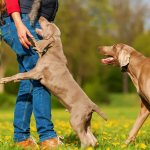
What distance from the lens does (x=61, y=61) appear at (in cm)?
639

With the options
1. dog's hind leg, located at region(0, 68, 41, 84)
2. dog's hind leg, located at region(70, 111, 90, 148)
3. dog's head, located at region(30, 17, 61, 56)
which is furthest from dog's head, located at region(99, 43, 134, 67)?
dog's hind leg, located at region(70, 111, 90, 148)

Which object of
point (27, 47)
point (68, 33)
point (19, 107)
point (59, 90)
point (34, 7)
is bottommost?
point (68, 33)

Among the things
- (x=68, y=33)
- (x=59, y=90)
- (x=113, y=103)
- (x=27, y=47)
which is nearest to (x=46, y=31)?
(x=27, y=47)

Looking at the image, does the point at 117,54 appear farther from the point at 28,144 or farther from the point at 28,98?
the point at 28,144

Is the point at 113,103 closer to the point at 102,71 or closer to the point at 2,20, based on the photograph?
the point at 102,71

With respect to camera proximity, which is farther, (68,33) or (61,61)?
(68,33)

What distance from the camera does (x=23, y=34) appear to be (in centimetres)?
624

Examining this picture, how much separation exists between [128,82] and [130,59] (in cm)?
5560

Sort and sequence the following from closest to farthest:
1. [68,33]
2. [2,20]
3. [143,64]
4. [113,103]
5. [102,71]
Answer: [2,20]
[143,64]
[113,103]
[68,33]
[102,71]

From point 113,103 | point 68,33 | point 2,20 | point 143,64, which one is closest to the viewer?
point 2,20

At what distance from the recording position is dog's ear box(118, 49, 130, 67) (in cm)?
744

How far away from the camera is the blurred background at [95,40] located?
48.5 meters

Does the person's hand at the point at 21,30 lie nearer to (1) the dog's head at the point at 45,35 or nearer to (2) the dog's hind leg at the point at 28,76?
(1) the dog's head at the point at 45,35

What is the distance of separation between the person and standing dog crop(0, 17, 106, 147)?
156 millimetres
